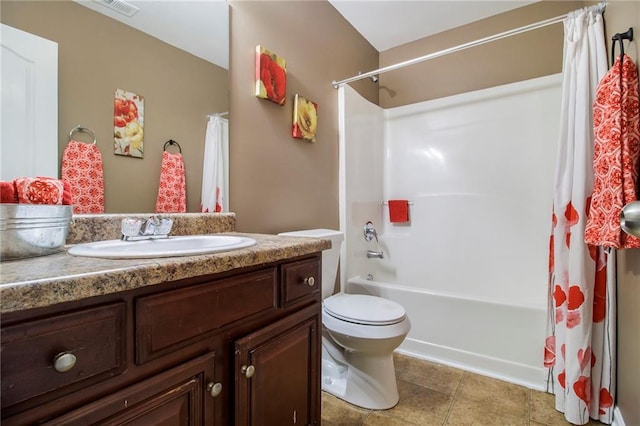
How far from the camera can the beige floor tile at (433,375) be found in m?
1.73

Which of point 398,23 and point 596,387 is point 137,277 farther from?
point 398,23

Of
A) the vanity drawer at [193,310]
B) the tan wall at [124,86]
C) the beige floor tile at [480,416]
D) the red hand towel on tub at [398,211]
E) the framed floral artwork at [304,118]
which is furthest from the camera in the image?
the red hand towel on tub at [398,211]

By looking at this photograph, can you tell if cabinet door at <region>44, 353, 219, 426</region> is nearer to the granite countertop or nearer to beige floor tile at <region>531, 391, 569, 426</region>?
the granite countertop

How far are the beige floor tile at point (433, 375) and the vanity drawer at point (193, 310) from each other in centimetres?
140

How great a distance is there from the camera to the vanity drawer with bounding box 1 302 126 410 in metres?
0.43

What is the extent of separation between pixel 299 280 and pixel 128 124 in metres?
0.82

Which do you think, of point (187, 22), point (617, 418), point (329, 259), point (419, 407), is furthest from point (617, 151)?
point (187, 22)

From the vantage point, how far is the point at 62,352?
473 millimetres

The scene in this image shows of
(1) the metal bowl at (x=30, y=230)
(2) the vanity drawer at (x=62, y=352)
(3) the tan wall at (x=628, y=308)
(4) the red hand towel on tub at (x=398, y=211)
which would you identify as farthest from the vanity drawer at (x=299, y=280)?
(4) the red hand towel on tub at (x=398, y=211)

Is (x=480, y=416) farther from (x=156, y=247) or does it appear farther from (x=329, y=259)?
(x=156, y=247)

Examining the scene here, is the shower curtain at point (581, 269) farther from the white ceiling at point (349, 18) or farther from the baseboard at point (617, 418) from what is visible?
the white ceiling at point (349, 18)

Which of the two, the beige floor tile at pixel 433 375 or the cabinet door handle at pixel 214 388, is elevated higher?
the cabinet door handle at pixel 214 388

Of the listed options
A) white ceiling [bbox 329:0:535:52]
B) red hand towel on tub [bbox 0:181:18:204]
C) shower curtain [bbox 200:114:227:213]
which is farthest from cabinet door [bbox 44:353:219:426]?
white ceiling [bbox 329:0:535:52]

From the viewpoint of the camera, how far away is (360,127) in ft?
7.88
